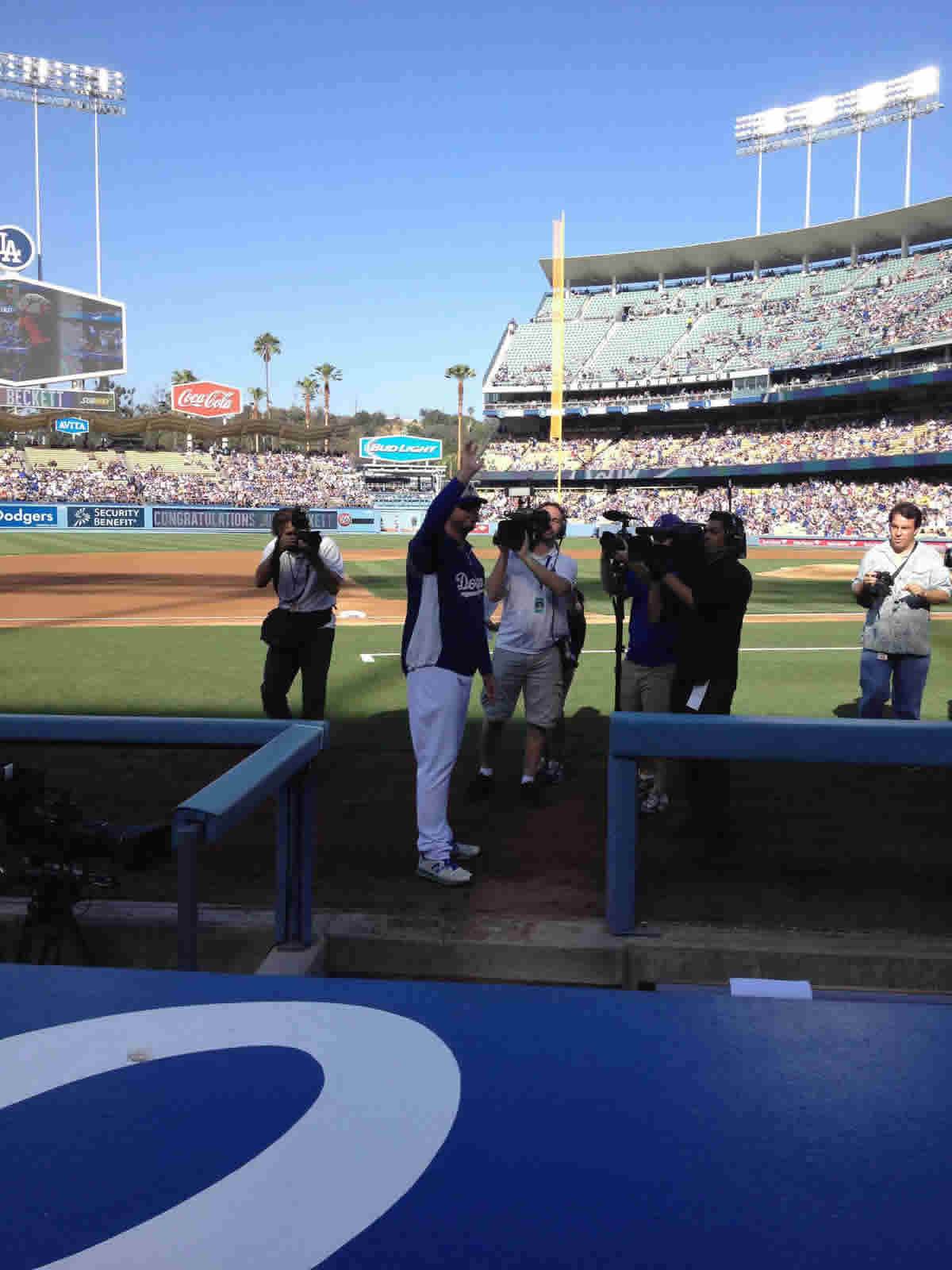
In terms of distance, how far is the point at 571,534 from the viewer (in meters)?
58.2

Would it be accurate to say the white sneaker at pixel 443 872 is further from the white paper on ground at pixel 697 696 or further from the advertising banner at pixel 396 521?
the advertising banner at pixel 396 521

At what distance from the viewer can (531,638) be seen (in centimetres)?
658

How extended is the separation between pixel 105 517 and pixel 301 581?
43188 mm

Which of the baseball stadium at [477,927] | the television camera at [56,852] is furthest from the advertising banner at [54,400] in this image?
the television camera at [56,852]

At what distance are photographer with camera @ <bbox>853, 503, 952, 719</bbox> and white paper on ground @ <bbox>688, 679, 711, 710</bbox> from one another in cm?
177

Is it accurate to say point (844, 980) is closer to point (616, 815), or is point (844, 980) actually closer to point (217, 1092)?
point (616, 815)

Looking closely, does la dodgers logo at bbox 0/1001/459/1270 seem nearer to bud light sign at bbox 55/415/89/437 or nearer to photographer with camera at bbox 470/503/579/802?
photographer with camera at bbox 470/503/579/802

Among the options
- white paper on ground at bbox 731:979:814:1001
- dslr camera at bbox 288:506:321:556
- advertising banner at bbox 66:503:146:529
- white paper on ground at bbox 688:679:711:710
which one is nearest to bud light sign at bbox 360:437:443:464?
advertising banner at bbox 66:503:146:529

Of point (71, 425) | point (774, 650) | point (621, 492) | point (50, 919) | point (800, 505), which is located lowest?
point (774, 650)

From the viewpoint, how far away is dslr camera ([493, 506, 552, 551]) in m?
6.26

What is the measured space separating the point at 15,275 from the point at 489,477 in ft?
112

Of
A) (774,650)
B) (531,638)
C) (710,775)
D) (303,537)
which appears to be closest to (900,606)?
(710,775)

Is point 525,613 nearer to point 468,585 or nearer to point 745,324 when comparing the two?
point 468,585

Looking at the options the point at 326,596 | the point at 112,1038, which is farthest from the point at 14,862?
the point at 112,1038
